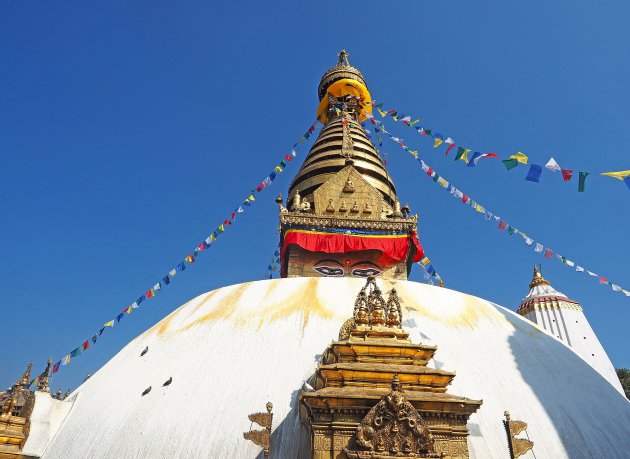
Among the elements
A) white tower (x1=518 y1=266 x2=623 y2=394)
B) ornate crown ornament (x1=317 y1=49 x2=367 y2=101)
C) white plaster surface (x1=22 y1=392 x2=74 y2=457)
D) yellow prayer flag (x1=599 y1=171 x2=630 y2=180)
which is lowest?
white plaster surface (x1=22 y1=392 x2=74 y2=457)

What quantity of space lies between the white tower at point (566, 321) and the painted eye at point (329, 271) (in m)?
9.23

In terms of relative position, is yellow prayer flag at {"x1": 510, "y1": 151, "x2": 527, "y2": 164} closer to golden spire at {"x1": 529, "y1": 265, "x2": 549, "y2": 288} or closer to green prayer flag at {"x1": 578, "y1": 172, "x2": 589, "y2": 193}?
green prayer flag at {"x1": 578, "y1": 172, "x2": 589, "y2": 193}

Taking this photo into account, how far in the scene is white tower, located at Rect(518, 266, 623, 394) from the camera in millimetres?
17422

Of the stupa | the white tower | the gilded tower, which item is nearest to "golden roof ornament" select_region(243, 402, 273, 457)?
the stupa

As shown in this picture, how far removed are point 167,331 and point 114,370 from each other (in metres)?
1.01

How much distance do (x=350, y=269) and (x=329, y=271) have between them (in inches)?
25.4

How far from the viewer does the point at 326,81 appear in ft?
68.0

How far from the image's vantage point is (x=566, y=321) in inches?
714

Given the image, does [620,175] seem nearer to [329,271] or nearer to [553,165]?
[553,165]

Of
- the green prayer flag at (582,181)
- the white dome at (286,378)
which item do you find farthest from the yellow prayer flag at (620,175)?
the white dome at (286,378)

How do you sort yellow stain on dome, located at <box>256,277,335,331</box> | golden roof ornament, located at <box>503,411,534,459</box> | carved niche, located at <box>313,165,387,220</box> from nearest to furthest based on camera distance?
golden roof ornament, located at <box>503,411,534,459</box> < yellow stain on dome, located at <box>256,277,335,331</box> < carved niche, located at <box>313,165,387,220</box>

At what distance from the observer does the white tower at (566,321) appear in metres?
17.4

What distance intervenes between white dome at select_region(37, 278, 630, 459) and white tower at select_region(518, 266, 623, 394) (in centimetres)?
1183

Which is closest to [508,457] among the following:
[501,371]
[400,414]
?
[501,371]
